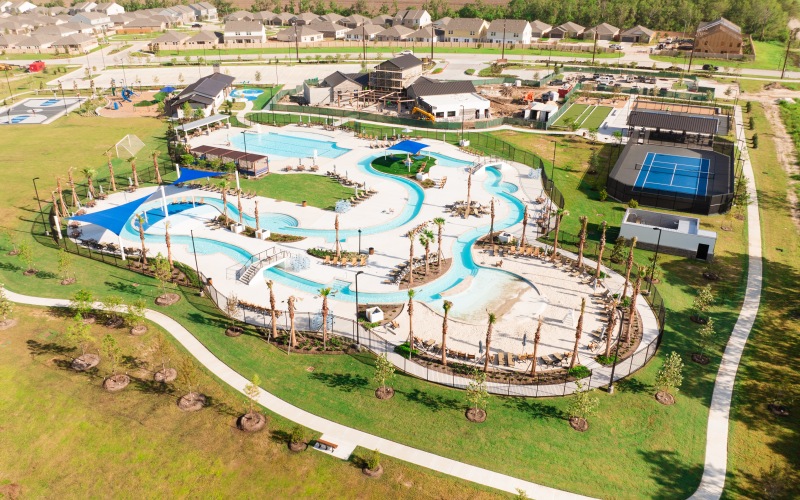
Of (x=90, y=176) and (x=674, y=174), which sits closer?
(x=90, y=176)

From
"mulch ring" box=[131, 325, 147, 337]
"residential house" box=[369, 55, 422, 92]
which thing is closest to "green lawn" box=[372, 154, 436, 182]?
"residential house" box=[369, 55, 422, 92]

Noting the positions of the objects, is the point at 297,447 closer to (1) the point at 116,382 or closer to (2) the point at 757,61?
(1) the point at 116,382

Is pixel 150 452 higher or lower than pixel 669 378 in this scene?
lower

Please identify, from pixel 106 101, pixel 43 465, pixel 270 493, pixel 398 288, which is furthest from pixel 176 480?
pixel 106 101

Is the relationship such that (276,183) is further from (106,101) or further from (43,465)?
(106,101)

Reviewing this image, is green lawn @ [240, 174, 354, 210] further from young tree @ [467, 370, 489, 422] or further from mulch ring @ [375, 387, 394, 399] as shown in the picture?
young tree @ [467, 370, 489, 422]

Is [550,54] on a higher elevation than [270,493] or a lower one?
higher

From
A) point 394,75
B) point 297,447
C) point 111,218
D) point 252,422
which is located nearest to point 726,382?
point 297,447
